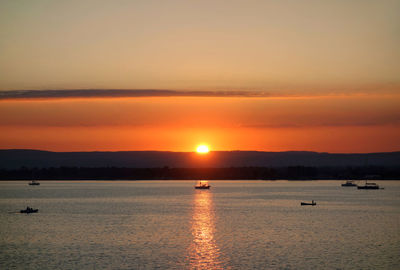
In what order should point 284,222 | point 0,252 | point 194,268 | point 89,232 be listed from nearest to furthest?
1. point 194,268
2. point 0,252
3. point 89,232
4. point 284,222

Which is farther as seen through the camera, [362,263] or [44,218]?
[44,218]

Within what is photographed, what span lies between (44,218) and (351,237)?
198 feet

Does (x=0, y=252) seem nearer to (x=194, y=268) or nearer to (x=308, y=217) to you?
(x=194, y=268)

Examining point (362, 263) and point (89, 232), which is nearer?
point (362, 263)

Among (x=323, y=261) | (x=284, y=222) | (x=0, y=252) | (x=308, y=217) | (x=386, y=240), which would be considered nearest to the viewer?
(x=323, y=261)

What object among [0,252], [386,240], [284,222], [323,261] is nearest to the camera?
[323,261]

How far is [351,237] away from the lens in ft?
257

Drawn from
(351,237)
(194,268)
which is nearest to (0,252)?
(194,268)

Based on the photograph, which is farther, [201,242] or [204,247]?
[201,242]

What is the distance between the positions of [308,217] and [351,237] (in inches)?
1319

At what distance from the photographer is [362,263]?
57.2 metres

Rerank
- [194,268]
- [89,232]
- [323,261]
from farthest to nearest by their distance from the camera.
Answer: [89,232]
[323,261]
[194,268]

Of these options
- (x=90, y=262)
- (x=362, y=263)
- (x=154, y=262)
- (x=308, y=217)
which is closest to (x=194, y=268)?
(x=154, y=262)

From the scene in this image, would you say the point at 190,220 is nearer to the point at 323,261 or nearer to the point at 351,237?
the point at 351,237
